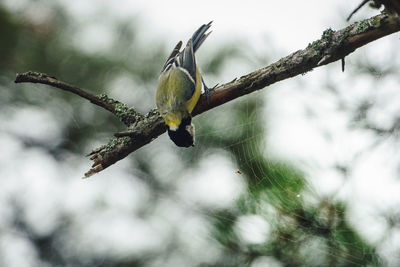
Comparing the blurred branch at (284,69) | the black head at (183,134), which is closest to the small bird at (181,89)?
the black head at (183,134)

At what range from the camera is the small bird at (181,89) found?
2.06 meters

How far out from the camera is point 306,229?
189cm

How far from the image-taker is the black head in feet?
6.71

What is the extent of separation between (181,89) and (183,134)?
1.32 feet

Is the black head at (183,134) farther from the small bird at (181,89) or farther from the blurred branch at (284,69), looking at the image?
the blurred branch at (284,69)

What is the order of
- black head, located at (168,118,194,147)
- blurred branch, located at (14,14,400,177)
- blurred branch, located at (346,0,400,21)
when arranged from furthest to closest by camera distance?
1. black head, located at (168,118,194,147)
2. blurred branch, located at (14,14,400,177)
3. blurred branch, located at (346,0,400,21)

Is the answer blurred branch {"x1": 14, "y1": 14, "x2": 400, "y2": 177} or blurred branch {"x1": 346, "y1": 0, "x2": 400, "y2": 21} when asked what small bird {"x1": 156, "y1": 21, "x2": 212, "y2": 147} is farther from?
blurred branch {"x1": 346, "y1": 0, "x2": 400, "y2": 21}

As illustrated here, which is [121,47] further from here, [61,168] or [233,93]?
[233,93]

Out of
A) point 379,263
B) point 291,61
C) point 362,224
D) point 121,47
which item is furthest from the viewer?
point 121,47

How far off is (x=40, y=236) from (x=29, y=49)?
3.60ft

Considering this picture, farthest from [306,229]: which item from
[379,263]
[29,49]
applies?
[29,49]

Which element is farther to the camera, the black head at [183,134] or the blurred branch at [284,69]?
the black head at [183,134]

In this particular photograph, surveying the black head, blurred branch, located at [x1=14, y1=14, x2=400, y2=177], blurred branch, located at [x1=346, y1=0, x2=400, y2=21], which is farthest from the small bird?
blurred branch, located at [x1=346, y1=0, x2=400, y2=21]

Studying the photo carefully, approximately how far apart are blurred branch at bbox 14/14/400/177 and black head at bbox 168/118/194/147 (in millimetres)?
142
